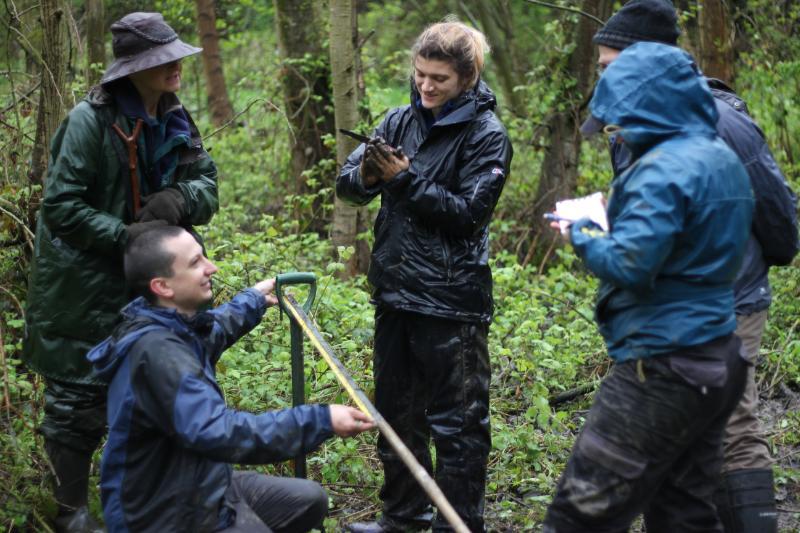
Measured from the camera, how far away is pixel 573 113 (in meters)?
8.94

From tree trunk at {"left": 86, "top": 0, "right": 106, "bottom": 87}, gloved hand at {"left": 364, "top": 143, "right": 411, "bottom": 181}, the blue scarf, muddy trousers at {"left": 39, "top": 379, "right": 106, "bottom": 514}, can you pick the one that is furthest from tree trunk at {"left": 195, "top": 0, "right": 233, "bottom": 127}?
gloved hand at {"left": 364, "top": 143, "right": 411, "bottom": 181}

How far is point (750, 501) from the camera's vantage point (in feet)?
11.2

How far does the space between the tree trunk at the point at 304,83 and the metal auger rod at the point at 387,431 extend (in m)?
5.85

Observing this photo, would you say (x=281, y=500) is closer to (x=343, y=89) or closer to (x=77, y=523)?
(x=77, y=523)

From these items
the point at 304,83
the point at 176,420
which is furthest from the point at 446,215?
the point at 304,83

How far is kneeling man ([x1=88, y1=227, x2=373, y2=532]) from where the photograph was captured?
9.08 ft

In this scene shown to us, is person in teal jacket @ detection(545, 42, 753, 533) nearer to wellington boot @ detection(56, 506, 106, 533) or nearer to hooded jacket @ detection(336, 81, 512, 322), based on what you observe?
hooded jacket @ detection(336, 81, 512, 322)

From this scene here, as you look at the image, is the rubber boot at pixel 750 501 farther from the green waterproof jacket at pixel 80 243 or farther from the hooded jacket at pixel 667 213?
the green waterproof jacket at pixel 80 243

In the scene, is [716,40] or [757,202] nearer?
[757,202]

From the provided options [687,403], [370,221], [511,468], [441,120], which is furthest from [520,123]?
[687,403]

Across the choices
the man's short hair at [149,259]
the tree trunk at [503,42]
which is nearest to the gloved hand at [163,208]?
the man's short hair at [149,259]

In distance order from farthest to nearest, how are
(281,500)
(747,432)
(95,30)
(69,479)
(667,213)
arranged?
(95,30) → (69,479) → (747,432) → (281,500) → (667,213)

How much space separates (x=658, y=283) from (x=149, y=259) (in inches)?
65.7

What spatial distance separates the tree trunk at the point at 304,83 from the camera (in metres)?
9.35
